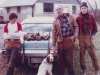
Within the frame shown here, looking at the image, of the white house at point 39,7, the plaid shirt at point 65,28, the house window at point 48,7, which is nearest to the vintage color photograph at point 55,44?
the plaid shirt at point 65,28

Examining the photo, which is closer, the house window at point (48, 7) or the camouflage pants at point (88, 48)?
the camouflage pants at point (88, 48)

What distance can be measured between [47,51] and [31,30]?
1.36 m

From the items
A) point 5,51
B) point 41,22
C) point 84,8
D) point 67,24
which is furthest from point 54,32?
point 41,22

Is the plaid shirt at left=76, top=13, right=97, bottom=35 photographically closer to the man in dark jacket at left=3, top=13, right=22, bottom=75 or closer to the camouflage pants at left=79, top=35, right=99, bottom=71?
the camouflage pants at left=79, top=35, right=99, bottom=71

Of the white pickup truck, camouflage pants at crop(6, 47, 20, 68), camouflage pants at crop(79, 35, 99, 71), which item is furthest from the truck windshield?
camouflage pants at crop(79, 35, 99, 71)

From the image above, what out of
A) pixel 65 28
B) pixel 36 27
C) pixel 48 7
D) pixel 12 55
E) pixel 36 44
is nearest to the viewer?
pixel 65 28

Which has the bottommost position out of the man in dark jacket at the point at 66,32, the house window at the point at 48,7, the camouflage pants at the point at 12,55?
the camouflage pants at the point at 12,55

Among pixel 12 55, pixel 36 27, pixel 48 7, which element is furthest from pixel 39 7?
pixel 12 55

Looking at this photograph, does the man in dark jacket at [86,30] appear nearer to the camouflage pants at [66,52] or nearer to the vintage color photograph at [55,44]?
the vintage color photograph at [55,44]

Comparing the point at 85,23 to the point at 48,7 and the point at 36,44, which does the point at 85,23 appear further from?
the point at 48,7

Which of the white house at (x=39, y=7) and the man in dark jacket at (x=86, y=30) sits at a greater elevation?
the white house at (x=39, y=7)

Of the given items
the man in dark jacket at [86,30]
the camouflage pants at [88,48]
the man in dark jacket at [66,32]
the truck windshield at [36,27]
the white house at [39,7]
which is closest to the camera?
the man in dark jacket at [66,32]

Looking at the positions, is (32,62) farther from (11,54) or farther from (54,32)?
(54,32)

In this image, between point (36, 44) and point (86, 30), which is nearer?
point (86, 30)
